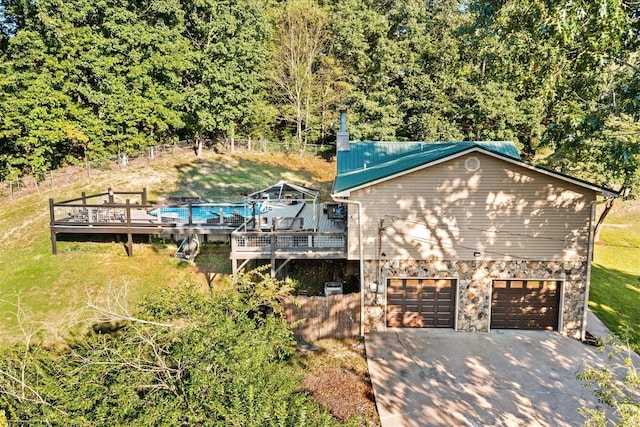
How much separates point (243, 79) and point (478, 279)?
23.8 metres

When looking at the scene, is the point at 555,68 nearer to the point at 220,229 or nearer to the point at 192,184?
the point at 220,229

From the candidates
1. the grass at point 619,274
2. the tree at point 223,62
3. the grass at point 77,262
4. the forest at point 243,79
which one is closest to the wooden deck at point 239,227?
the grass at point 77,262

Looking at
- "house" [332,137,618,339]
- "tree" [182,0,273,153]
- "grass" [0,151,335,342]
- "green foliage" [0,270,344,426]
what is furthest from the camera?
"tree" [182,0,273,153]

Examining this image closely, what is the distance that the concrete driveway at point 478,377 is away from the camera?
336 inches

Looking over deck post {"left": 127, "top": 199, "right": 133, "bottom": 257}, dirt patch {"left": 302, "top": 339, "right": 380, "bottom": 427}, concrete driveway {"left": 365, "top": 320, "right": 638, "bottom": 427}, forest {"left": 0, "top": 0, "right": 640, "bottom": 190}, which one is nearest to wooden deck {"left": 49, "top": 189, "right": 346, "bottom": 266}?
deck post {"left": 127, "top": 199, "right": 133, "bottom": 257}

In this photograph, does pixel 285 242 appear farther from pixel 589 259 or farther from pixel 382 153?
pixel 589 259

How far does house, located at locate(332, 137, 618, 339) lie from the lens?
11.7 metres

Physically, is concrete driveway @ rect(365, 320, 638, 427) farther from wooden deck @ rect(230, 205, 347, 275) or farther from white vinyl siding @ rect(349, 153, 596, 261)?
wooden deck @ rect(230, 205, 347, 275)

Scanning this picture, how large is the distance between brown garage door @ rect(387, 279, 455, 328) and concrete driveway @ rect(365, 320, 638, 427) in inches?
11.2

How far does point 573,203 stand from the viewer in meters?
11.7

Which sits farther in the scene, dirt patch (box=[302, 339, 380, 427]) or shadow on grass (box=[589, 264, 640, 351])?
shadow on grass (box=[589, 264, 640, 351])

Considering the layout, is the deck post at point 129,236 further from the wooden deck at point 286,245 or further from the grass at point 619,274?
the grass at point 619,274

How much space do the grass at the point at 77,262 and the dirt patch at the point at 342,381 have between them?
423cm

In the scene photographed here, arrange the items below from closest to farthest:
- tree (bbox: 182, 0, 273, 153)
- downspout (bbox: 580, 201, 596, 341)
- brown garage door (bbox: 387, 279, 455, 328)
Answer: downspout (bbox: 580, 201, 596, 341) < brown garage door (bbox: 387, 279, 455, 328) < tree (bbox: 182, 0, 273, 153)
